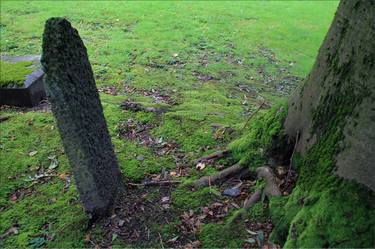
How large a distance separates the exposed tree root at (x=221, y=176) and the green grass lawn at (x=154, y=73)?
673 mm

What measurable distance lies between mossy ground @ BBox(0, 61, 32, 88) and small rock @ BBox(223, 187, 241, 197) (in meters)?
4.79

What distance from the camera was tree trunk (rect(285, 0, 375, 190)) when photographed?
333cm

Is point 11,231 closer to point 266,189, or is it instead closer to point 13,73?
point 266,189

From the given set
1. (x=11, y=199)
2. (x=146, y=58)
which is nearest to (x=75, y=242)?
(x=11, y=199)

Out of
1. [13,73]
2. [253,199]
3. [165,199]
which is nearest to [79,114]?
[165,199]

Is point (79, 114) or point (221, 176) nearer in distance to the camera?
point (79, 114)

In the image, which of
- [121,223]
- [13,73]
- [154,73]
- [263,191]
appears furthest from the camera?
[154,73]

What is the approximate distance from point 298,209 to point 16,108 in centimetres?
573

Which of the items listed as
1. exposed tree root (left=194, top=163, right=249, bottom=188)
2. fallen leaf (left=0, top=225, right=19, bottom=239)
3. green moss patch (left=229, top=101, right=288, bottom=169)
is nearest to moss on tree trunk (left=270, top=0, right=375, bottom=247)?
green moss patch (left=229, top=101, right=288, bottom=169)

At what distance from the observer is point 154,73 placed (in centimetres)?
1048

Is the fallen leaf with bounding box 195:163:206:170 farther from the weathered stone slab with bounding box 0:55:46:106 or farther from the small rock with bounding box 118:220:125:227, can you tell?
the weathered stone slab with bounding box 0:55:46:106

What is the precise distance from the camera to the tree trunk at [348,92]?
131 inches

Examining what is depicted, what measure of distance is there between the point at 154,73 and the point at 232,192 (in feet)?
21.2

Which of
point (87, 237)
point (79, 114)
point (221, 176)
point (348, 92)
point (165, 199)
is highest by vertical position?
point (348, 92)
